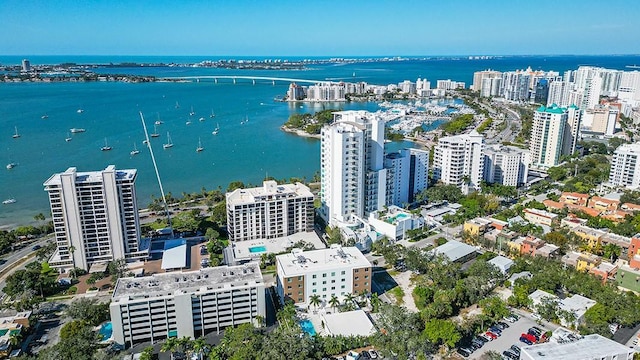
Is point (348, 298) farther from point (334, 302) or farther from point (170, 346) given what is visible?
point (170, 346)

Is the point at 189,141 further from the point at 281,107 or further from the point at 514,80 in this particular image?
the point at 514,80

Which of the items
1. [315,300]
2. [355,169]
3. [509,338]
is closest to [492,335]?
[509,338]

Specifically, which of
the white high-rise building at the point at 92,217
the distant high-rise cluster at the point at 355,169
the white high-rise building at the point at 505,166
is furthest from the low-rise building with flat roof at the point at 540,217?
the white high-rise building at the point at 92,217

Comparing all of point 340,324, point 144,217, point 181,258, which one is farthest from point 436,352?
point 144,217

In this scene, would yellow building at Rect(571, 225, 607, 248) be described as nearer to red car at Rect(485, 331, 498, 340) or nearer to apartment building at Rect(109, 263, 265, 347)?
red car at Rect(485, 331, 498, 340)

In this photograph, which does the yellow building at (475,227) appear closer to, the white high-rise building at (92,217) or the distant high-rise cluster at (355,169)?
the distant high-rise cluster at (355,169)

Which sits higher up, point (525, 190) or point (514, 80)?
point (514, 80)
